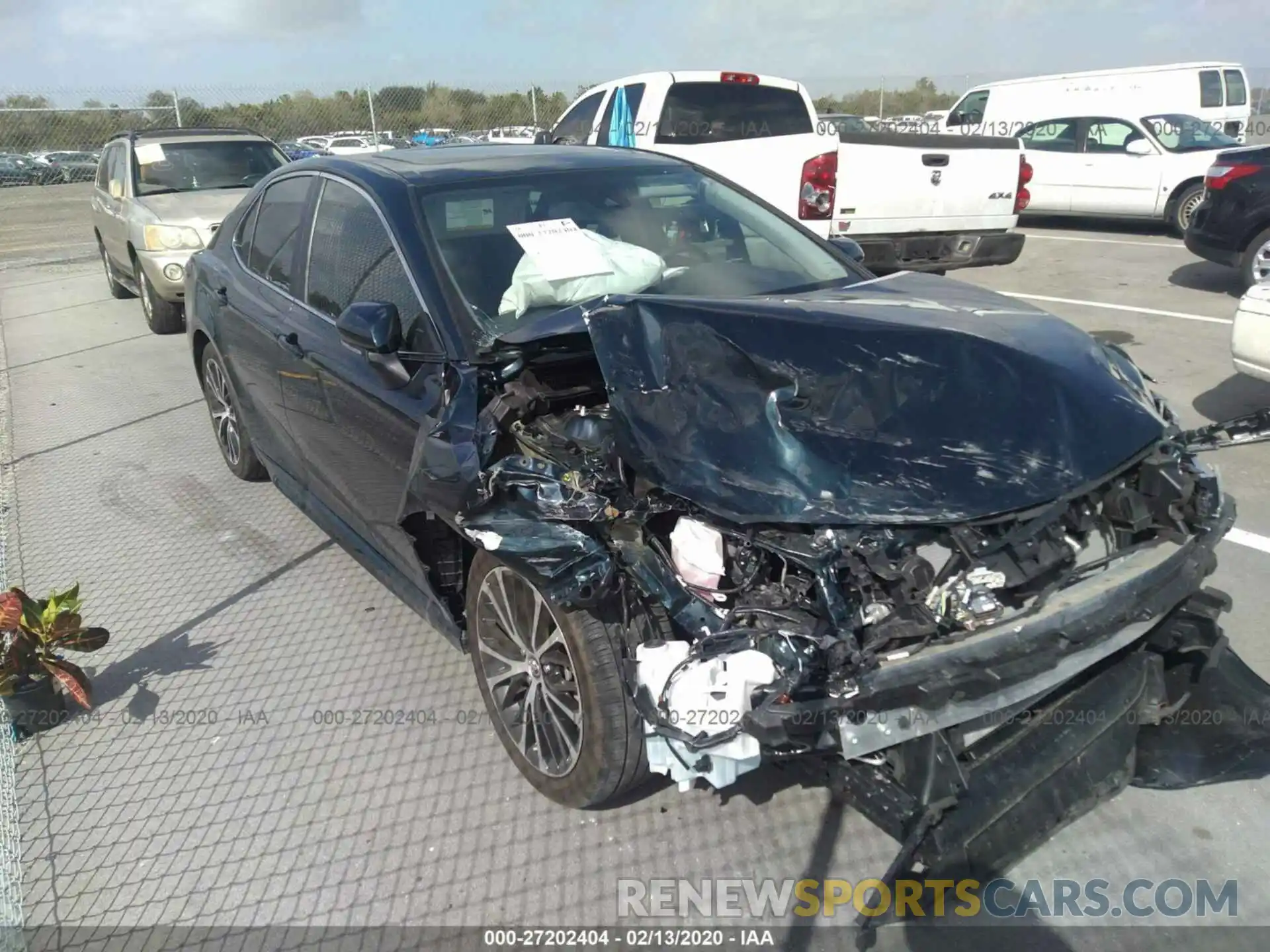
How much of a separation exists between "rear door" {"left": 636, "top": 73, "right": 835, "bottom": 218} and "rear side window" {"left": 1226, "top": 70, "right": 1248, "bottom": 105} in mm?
11418

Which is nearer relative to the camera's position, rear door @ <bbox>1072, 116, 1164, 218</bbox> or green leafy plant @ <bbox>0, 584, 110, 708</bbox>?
green leafy plant @ <bbox>0, 584, 110, 708</bbox>

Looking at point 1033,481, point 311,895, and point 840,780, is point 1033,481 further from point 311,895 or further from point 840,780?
point 311,895

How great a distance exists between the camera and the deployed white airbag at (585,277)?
3117 millimetres

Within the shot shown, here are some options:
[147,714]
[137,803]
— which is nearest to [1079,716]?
[137,803]

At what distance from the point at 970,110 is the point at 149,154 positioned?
1533cm

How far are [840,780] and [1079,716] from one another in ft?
2.34

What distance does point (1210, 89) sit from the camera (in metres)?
16.2

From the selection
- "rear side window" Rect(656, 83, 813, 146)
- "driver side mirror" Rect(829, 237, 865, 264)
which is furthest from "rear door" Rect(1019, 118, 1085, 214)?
"driver side mirror" Rect(829, 237, 865, 264)

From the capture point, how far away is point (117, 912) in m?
2.53

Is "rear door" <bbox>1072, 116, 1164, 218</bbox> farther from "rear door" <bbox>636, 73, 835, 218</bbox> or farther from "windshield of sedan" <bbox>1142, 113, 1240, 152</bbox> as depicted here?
"rear door" <bbox>636, 73, 835, 218</bbox>

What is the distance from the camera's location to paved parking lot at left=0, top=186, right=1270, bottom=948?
99.9 inches

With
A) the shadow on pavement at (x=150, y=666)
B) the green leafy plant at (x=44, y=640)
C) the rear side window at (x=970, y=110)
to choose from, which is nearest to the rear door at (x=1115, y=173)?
the rear side window at (x=970, y=110)

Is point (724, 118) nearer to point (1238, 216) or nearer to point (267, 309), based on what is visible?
point (1238, 216)

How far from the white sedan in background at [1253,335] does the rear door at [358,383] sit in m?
4.20
